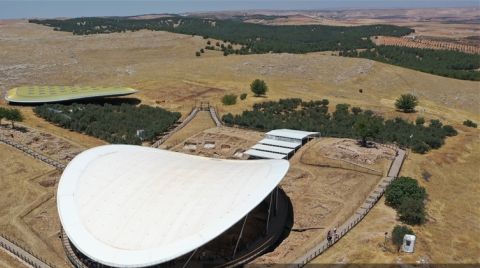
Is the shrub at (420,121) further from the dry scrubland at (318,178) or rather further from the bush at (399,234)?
the bush at (399,234)

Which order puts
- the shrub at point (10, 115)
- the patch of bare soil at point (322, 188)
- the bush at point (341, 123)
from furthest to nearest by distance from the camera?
the shrub at point (10, 115) < the bush at point (341, 123) < the patch of bare soil at point (322, 188)

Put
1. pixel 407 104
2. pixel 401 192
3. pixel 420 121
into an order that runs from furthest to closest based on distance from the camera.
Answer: pixel 407 104 → pixel 420 121 → pixel 401 192

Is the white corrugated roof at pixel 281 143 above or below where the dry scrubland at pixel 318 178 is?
above

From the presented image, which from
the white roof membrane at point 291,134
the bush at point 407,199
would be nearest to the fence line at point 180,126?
the white roof membrane at point 291,134

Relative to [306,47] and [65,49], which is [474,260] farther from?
[306,47]

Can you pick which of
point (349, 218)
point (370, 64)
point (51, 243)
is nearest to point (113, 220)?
point (51, 243)

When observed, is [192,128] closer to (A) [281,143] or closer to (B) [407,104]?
(A) [281,143]

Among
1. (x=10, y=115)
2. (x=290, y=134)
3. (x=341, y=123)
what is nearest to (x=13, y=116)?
(x=10, y=115)
